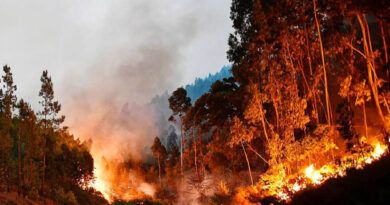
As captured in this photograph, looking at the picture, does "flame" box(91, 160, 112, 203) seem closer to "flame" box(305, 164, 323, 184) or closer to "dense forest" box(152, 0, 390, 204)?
"dense forest" box(152, 0, 390, 204)

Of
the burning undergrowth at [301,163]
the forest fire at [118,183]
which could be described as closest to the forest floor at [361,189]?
the burning undergrowth at [301,163]

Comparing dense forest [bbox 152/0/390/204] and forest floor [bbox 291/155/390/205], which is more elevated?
dense forest [bbox 152/0/390/204]

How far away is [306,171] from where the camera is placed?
1723cm

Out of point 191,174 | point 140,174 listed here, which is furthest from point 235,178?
point 140,174

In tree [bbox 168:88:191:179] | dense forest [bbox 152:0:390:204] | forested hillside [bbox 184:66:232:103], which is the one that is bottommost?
dense forest [bbox 152:0:390:204]

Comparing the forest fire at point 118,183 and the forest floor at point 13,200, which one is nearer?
the forest floor at point 13,200

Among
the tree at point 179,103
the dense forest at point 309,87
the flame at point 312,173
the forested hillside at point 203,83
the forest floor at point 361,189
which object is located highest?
the forested hillside at point 203,83

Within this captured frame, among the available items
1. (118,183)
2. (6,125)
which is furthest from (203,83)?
(6,125)

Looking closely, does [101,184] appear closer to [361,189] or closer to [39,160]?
[39,160]

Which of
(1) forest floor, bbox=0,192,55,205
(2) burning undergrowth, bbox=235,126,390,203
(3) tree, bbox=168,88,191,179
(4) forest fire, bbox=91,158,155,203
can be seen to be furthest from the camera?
(3) tree, bbox=168,88,191,179

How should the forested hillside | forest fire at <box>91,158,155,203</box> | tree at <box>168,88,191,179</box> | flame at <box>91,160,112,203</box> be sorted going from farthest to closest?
1. the forested hillside
2. tree at <box>168,88,191,179</box>
3. forest fire at <box>91,158,155,203</box>
4. flame at <box>91,160,112,203</box>

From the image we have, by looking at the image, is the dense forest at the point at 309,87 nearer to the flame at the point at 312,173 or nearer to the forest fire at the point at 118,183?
the flame at the point at 312,173

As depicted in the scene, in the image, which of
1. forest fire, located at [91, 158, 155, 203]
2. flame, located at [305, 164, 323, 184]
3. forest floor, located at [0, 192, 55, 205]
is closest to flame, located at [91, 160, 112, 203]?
forest fire, located at [91, 158, 155, 203]

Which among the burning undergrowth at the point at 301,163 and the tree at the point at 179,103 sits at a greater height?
the tree at the point at 179,103
